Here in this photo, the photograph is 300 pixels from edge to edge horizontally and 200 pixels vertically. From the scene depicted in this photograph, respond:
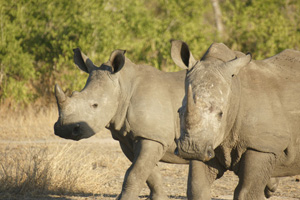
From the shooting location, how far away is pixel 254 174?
14.0 ft

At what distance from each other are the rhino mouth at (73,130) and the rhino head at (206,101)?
231 centimetres

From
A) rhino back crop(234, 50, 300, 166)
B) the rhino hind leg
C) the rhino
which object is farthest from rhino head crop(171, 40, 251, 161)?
the rhino hind leg

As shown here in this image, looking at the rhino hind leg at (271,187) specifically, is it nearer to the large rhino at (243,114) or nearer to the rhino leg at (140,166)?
the rhino leg at (140,166)

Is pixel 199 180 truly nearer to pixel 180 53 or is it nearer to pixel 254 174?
pixel 254 174

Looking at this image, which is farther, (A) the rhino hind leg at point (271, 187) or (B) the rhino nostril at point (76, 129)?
(A) the rhino hind leg at point (271, 187)

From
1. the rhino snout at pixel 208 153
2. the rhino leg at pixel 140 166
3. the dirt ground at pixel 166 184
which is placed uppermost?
the rhino snout at pixel 208 153

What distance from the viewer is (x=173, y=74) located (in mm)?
7082

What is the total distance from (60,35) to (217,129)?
44.3ft

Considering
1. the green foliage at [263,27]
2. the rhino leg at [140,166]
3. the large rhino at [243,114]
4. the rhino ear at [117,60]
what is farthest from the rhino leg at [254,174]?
the green foliage at [263,27]

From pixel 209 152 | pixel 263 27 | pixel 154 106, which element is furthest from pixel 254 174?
pixel 263 27

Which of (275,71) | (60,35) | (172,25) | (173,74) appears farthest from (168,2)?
(275,71)

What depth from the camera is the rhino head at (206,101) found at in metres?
3.63

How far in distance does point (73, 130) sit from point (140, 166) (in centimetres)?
82

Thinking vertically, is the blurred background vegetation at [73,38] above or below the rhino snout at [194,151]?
above
